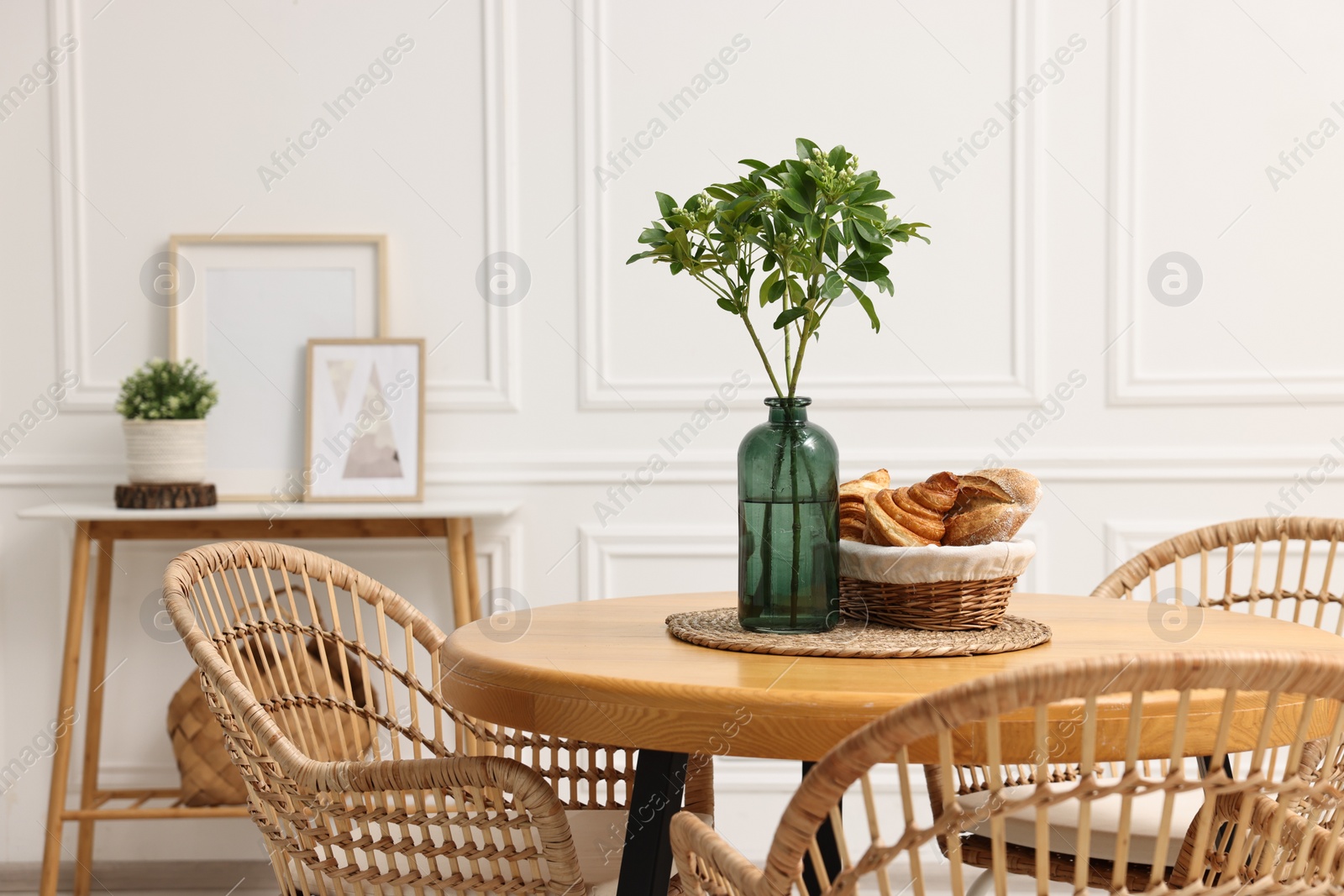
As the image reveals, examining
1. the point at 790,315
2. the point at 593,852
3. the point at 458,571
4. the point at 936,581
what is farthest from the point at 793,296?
the point at 458,571

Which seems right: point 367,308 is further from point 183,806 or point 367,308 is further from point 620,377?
point 183,806

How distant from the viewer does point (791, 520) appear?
4.43ft

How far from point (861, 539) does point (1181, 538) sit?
855 millimetres

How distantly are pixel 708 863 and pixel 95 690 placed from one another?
2.17 metres

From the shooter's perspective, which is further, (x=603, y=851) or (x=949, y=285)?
(x=949, y=285)

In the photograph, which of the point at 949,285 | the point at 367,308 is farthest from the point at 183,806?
the point at 949,285

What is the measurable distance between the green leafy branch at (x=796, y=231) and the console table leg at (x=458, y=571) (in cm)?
126

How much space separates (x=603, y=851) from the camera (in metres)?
1.47

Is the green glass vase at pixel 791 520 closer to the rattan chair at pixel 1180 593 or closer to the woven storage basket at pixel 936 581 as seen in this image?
the woven storage basket at pixel 936 581

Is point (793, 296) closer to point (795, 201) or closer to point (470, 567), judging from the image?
point (795, 201)

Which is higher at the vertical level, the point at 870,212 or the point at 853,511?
the point at 870,212

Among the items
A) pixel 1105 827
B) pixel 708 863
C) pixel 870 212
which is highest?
pixel 870 212

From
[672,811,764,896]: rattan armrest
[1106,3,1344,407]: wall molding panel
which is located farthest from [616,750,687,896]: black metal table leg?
[1106,3,1344,407]: wall molding panel

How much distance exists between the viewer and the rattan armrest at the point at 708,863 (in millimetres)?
888
